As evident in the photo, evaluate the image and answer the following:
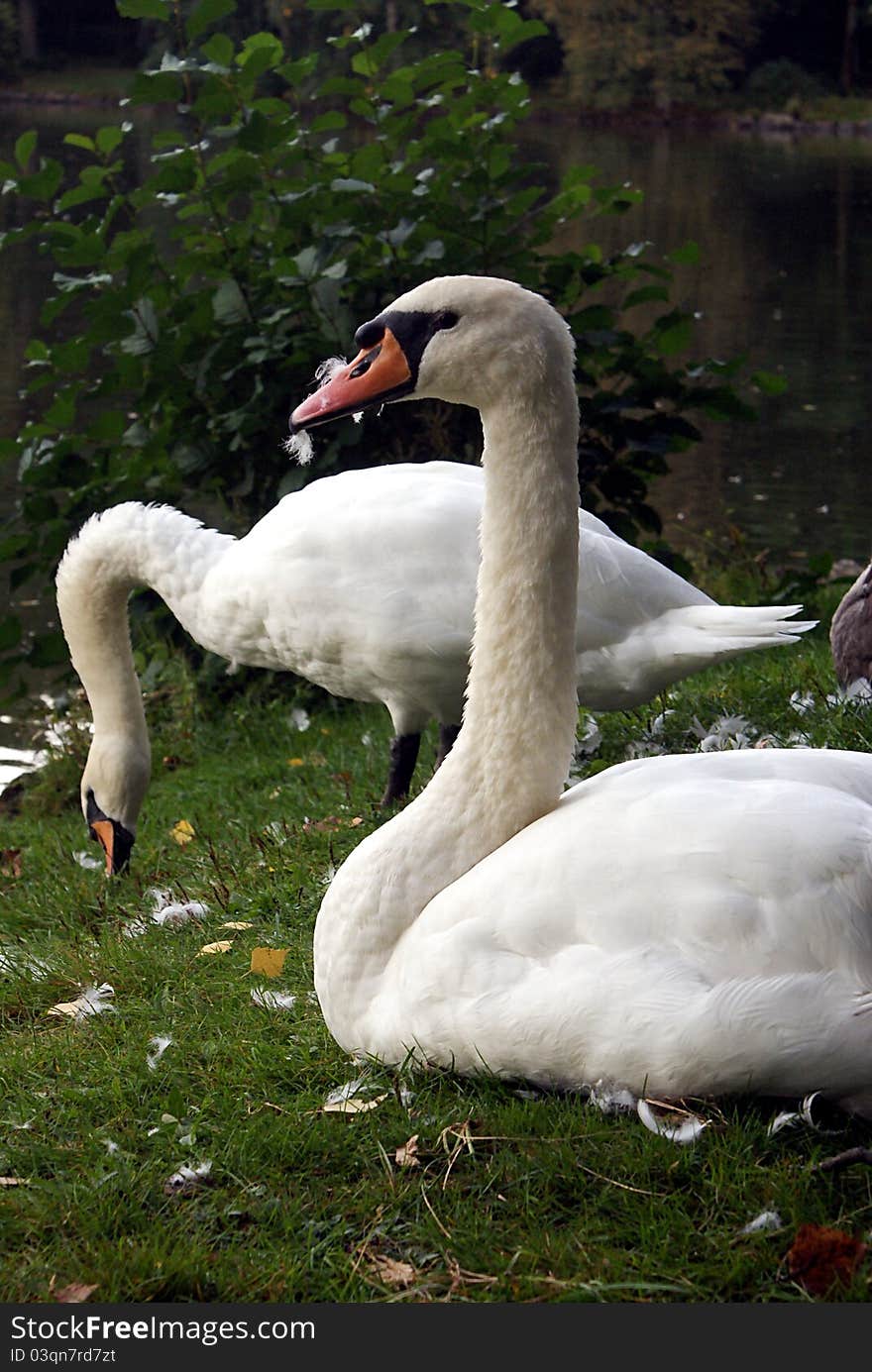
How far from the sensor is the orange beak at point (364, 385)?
2.80 m

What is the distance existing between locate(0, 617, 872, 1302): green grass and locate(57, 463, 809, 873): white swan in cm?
85

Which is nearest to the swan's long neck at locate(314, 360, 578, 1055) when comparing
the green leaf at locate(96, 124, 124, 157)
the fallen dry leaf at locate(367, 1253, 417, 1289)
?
the fallen dry leaf at locate(367, 1253, 417, 1289)

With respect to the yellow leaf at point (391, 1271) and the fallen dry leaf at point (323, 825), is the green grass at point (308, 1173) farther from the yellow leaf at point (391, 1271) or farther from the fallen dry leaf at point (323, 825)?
the fallen dry leaf at point (323, 825)

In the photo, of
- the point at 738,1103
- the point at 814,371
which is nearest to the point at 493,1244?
the point at 738,1103

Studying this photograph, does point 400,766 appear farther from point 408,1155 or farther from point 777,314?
point 777,314

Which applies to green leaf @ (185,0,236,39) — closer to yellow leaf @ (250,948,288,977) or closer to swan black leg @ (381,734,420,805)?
swan black leg @ (381,734,420,805)

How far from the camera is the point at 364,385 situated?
9.21 feet

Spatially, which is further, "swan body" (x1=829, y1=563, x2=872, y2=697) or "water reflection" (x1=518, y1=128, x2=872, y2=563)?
"water reflection" (x1=518, y1=128, x2=872, y2=563)

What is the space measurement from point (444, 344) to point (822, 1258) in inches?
61.7

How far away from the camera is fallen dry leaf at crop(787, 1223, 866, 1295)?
225 cm

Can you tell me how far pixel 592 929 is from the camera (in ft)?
8.20

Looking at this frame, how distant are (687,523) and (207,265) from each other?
4.48 m


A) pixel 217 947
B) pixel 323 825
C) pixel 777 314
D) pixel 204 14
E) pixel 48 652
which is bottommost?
pixel 777 314

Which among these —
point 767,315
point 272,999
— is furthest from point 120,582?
point 767,315
